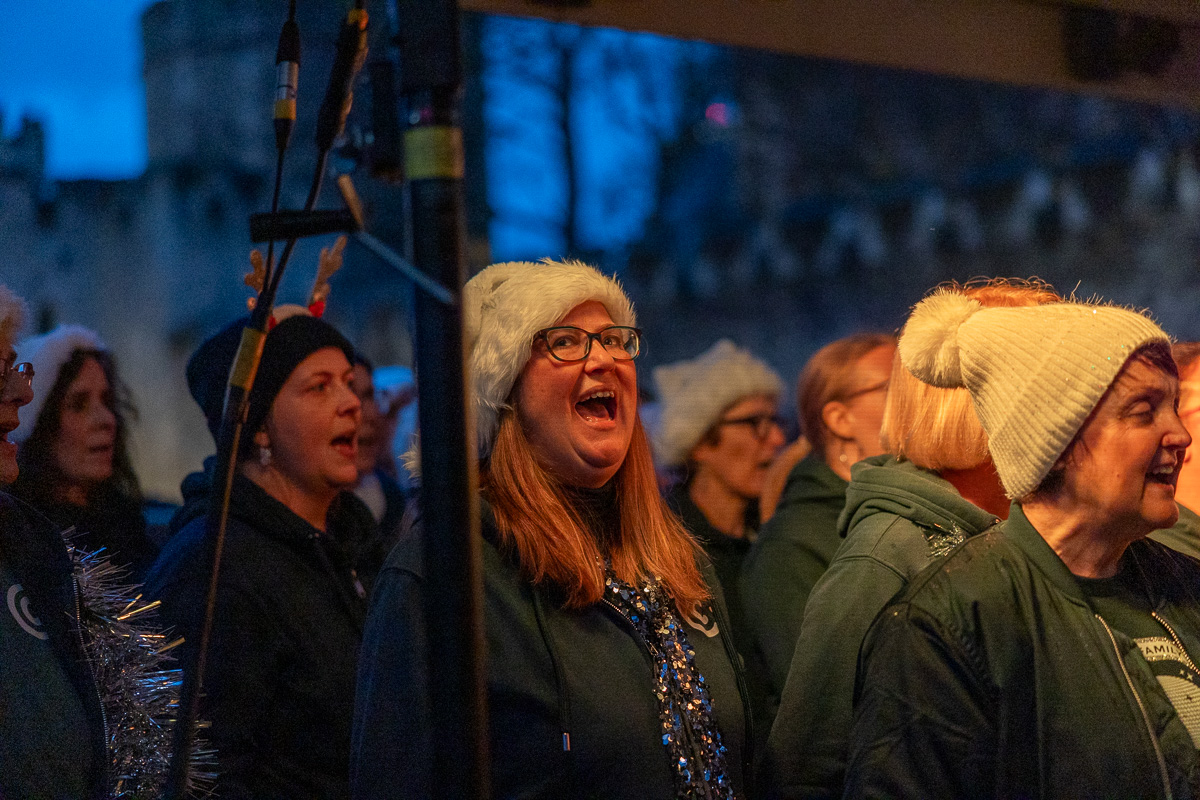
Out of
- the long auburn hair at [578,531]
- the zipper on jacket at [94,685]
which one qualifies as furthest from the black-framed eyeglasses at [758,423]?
the zipper on jacket at [94,685]

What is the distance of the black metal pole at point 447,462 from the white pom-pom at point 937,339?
1.37m

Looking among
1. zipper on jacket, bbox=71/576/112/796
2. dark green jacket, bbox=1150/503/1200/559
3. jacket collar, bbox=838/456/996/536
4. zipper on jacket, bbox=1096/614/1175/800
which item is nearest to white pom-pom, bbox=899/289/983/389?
jacket collar, bbox=838/456/996/536

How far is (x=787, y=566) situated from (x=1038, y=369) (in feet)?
4.11

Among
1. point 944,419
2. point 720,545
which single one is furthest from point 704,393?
point 944,419

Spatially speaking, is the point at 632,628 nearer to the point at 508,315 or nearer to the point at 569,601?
the point at 569,601

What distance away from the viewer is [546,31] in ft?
43.9

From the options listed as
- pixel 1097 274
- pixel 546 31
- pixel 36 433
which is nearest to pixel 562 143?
pixel 546 31

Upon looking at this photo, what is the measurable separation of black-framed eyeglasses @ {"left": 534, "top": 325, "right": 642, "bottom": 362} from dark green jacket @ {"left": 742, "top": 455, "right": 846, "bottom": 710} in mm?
1164

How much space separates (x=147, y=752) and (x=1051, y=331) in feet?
6.06

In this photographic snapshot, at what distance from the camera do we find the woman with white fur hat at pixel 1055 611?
1678 mm

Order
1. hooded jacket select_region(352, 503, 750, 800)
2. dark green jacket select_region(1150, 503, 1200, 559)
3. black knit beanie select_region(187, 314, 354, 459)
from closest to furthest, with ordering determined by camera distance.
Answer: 1. hooded jacket select_region(352, 503, 750, 800)
2. dark green jacket select_region(1150, 503, 1200, 559)
3. black knit beanie select_region(187, 314, 354, 459)

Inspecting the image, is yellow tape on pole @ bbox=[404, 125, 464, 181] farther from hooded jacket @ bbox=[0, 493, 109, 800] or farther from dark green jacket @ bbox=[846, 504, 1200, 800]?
hooded jacket @ bbox=[0, 493, 109, 800]

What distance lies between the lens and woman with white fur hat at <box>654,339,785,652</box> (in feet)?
13.5

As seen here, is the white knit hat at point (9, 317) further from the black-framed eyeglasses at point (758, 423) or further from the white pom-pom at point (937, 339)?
the black-framed eyeglasses at point (758, 423)
